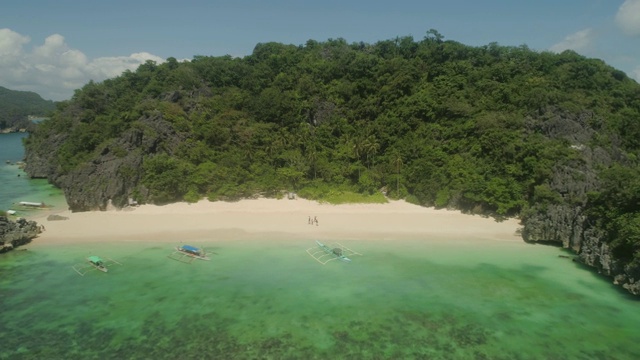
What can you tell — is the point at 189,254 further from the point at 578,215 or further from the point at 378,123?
the point at 378,123

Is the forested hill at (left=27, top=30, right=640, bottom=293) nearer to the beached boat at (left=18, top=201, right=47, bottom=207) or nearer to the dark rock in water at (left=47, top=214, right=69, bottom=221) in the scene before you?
the dark rock in water at (left=47, top=214, right=69, bottom=221)

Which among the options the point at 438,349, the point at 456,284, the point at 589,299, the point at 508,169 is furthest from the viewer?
the point at 508,169

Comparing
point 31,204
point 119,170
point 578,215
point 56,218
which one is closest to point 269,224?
point 119,170

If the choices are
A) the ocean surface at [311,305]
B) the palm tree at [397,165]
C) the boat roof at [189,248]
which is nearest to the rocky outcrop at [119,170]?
the ocean surface at [311,305]

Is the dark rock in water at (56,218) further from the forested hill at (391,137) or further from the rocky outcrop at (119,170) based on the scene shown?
the forested hill at (391,137)

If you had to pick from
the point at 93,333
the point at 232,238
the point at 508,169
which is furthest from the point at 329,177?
the point at 93,333

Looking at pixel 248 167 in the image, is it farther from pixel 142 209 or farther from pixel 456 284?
pixel 456 284
